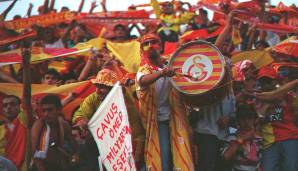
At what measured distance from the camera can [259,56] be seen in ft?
43.6

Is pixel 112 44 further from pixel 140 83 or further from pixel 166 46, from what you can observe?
pixel 140 83

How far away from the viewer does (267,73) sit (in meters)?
12.4

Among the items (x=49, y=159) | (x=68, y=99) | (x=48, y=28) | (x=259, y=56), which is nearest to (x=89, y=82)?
(x=68, y=99)

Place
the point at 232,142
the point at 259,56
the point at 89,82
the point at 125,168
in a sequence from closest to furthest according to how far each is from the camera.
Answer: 1. the point at 125,168
2. the point at 232,142
3. the point at 89,82
4. the point at 259,56

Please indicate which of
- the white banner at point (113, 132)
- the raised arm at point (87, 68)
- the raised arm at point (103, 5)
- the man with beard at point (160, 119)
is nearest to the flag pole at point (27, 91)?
the white banner at point (113, 132)

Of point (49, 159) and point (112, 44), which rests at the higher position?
point (112, 44)

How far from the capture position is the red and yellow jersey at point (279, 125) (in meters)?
11.9

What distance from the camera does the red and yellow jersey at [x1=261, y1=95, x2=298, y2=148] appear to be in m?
11.9

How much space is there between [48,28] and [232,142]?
232 inches

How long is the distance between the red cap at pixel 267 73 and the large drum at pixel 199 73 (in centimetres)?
140

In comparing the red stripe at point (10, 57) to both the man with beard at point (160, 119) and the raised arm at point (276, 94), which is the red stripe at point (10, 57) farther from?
the raised arm at point (276, 94)

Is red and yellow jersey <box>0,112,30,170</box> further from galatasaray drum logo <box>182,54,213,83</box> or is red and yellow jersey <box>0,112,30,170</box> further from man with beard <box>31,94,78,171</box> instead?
galatasaray drum logo <box>182,54,213,83</box>

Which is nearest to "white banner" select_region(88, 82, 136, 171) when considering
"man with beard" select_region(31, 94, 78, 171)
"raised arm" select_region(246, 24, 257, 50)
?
"man with beard" select_region(31, 94, 78, 171)

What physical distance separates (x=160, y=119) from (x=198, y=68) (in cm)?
72
